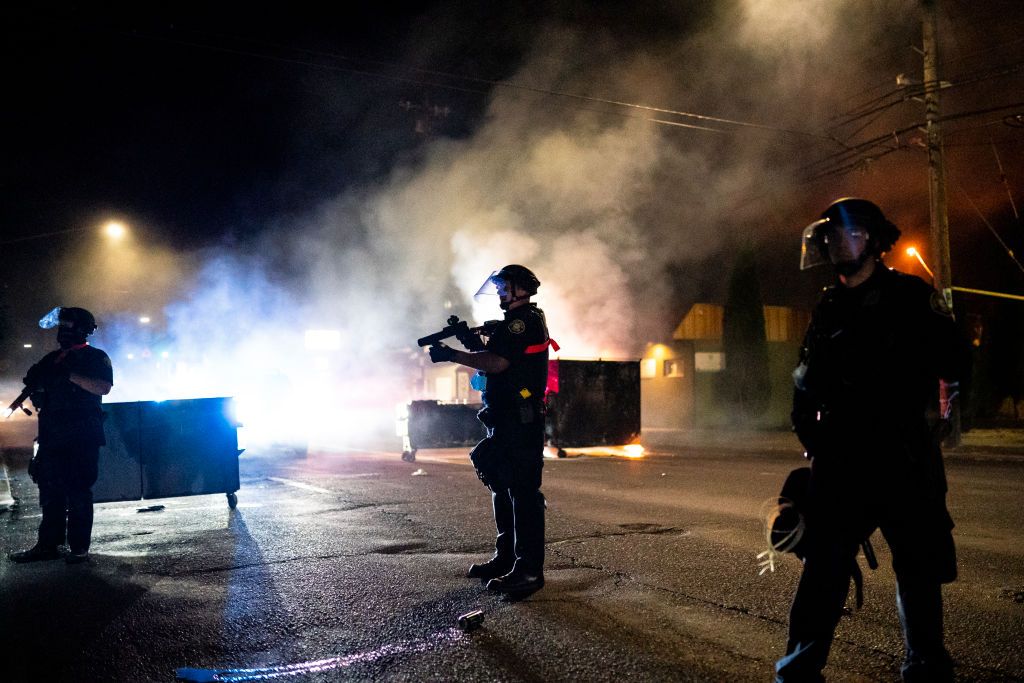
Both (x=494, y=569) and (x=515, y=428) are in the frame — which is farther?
(x=494, y=569)

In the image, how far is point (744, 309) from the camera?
2591 centimetres

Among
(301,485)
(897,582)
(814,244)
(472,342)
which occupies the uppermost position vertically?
(814,244)

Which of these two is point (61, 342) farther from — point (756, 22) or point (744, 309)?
point (744, 309)

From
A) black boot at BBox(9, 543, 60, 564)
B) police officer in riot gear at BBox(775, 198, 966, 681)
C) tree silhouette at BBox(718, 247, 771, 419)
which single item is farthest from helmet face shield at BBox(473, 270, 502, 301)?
tree silhouette at BBox(718, 247, 771, 419)

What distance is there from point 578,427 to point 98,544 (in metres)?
8.61

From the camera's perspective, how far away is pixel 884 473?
A: 2289 mm

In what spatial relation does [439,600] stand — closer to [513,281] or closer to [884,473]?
[513,281]

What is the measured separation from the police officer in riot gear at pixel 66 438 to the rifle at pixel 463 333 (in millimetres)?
2601

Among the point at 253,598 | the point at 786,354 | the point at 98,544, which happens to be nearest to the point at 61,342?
the point at 98,544

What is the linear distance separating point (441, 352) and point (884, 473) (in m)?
2.24

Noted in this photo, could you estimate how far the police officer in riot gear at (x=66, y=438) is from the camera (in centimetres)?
489

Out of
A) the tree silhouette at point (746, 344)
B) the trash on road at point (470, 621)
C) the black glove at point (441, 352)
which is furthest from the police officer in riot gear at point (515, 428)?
the tree silhouette at point (746, 344)

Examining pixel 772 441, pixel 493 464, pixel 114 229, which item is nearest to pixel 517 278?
pixel 493 464

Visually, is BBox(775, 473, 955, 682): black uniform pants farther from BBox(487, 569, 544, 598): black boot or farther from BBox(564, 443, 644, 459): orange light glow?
BBox(564, 443, 644, 459): orange light glow
